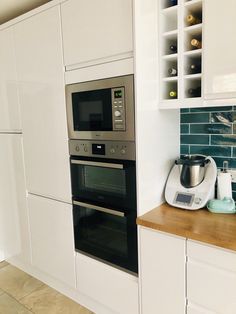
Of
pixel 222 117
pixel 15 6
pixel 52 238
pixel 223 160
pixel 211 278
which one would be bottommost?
pixel 52 238

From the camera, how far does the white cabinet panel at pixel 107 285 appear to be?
1.59 m

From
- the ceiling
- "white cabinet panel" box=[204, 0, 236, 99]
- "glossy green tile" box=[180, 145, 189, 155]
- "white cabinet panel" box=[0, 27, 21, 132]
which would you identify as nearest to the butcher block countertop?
"glossy green tile" box=[180, 145, 189, 155]

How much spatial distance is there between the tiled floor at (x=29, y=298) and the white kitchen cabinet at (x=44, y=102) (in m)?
0.83

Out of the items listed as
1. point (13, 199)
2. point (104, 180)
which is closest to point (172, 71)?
point (104, 180)

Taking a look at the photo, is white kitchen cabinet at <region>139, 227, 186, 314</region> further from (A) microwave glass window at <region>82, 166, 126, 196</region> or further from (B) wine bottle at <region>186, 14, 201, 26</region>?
(B) wine bottle at <region>186, 14, 201, 26</region>

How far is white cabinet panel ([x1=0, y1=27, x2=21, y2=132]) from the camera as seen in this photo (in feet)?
6.83

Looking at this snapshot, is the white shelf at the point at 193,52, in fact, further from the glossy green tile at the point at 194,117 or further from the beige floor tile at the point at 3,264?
the beige floor tile at the point at 3,264

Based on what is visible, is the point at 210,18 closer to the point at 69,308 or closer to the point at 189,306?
the point at 189,306

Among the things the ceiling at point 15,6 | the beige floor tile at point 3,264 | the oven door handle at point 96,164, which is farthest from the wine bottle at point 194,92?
the beige floor tile at point 3,264

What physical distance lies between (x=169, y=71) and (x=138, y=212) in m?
0.85

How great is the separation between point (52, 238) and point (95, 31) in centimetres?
151

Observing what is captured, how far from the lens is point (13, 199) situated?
7.75 ft

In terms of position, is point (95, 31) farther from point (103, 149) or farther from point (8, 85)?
point (8, 85)

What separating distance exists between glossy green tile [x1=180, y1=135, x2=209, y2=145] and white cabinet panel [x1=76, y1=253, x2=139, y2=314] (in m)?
0.94
